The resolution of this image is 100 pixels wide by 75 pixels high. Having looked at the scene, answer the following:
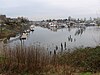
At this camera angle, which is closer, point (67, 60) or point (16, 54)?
point (16, 54)

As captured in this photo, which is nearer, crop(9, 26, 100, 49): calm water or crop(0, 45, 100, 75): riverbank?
crop(0, 45, 100, 75): riverbank

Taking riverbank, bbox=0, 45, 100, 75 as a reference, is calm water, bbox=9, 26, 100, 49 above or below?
below

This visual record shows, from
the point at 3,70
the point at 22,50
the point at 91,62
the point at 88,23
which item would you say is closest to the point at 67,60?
the point at 91,62

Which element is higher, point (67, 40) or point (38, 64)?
point (38, 64)

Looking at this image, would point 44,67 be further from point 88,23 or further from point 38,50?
point 88,23

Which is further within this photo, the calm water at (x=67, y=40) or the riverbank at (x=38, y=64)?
the calm water at (x=67, y=40)

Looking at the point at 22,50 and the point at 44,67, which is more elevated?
the point at 22,50

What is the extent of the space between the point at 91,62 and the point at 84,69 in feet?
1.82

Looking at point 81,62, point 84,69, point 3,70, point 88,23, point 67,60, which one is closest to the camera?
point 3,70

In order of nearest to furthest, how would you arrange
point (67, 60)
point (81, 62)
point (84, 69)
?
point (84, 69) < point (81, 62) < point (67, 60)

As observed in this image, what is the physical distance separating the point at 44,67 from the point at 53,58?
5.88 feet

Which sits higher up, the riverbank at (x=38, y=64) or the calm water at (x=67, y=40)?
the riverbank at (x=38, y=64)

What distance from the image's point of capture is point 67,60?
13227 mm

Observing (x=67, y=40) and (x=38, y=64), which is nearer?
(x=38, y=64)
